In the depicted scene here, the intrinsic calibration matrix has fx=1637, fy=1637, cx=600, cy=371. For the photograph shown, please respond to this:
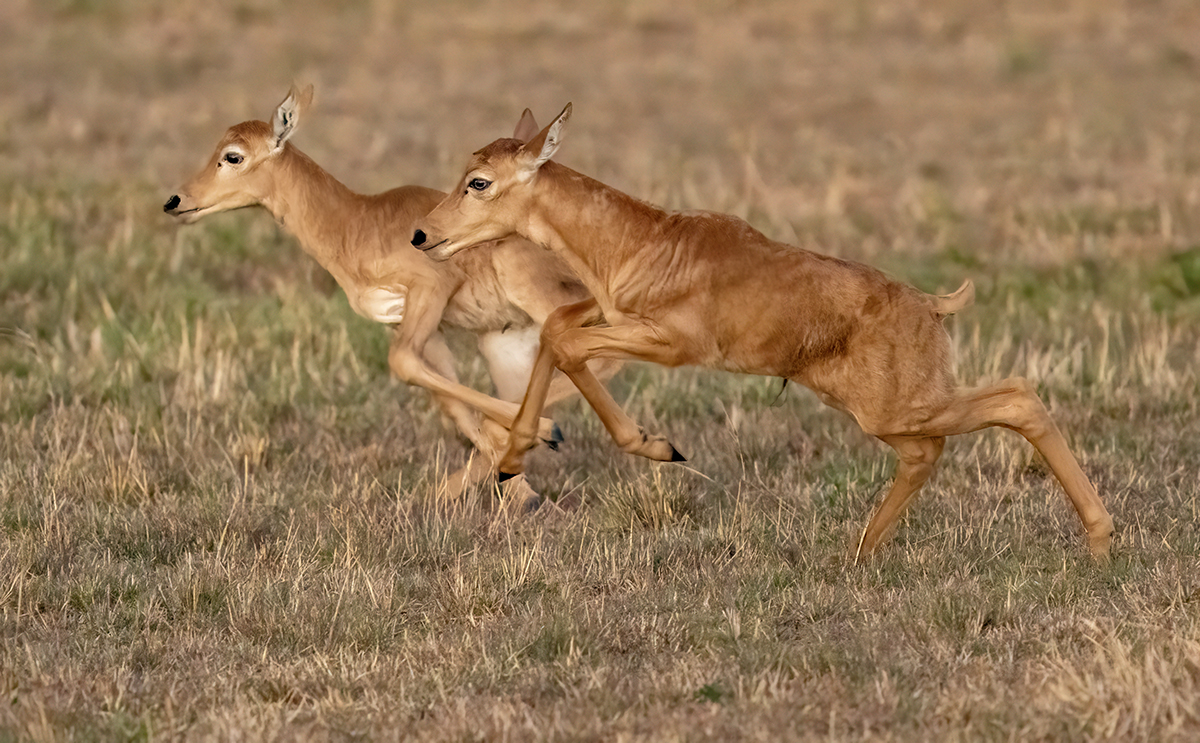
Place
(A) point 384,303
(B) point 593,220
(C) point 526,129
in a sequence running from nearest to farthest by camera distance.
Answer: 1. (B) point 593,220
2. (C) point 526,129
3. (A) point 384,303

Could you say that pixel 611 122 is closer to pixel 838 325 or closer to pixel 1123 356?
pixel 1123 356

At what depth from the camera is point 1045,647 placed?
577 cm

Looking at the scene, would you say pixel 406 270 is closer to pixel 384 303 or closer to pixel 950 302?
pixel 384 303

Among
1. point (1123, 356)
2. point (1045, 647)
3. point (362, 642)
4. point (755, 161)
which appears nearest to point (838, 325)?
point (1045, 647)

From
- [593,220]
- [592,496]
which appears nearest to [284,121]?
[593,220]

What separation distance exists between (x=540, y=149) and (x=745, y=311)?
3.64ft

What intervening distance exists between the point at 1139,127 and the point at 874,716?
17.6m

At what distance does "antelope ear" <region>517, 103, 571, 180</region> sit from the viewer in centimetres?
684

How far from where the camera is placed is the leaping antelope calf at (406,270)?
27.6 feet

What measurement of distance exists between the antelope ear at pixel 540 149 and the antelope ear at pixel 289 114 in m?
1.99

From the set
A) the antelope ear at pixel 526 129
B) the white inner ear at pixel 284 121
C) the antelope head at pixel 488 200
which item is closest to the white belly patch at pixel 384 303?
the white inner ear at pixel 284 121

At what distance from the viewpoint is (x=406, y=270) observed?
852 centimetres

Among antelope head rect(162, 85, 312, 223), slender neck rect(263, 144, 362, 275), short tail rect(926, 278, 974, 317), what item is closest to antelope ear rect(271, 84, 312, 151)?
antelope head rect(162, 85, 312, 223)

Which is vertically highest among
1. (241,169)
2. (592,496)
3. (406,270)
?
(241,169)
